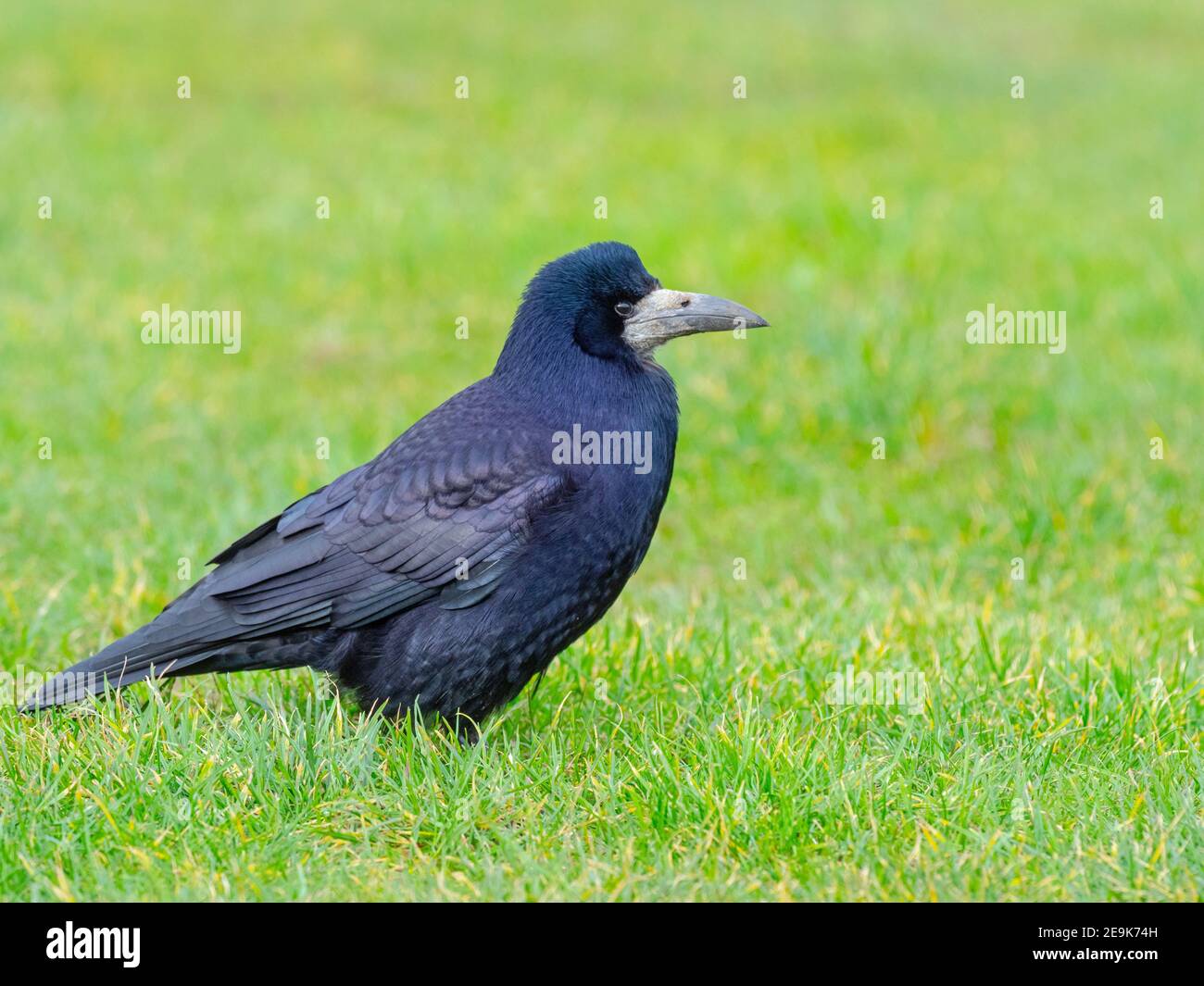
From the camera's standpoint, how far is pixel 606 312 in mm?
4461

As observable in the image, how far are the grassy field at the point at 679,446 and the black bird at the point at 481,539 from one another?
0.19 meters

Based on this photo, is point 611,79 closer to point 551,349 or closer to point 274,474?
point 274,474

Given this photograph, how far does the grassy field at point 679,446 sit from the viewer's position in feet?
11.9

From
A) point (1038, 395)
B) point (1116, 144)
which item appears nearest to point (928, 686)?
point (1038, 395)

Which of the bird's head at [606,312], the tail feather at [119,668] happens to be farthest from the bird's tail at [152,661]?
the bird's head at [606,312]

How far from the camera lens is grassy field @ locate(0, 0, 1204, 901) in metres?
3.62

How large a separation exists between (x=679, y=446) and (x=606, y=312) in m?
2.73

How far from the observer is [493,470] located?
4207mm

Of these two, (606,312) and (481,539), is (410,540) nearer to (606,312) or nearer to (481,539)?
(481,539)

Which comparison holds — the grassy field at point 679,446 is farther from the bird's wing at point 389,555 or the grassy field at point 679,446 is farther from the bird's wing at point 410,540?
the bird's wing at point 410,540

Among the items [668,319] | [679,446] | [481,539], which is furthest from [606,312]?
[679,446]

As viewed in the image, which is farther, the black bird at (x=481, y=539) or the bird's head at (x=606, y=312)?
the bird's head at (x=606, y=312)
